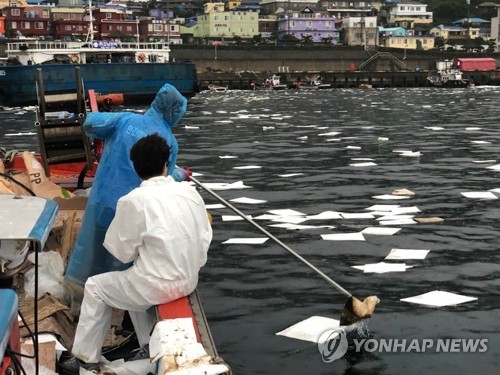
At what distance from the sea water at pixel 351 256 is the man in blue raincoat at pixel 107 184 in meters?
1.07

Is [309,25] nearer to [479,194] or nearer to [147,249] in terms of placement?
[479,194]

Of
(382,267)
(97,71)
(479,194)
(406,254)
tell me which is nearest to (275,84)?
(97,71)

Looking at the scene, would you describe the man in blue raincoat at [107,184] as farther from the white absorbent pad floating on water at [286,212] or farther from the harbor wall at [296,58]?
the harbor wall at [296,58]

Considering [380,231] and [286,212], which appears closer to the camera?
[380,231]

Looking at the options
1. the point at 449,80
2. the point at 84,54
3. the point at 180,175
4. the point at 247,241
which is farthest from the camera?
the point at 449,80

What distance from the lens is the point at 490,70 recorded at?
78875 millimetres

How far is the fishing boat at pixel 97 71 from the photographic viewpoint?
38.7 m

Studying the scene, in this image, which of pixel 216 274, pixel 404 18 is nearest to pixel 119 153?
pixel 216 274

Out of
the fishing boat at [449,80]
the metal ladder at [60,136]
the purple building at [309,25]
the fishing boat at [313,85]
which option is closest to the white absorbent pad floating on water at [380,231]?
the metal ladder at [60,136]

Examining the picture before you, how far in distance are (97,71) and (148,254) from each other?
37.8 meters

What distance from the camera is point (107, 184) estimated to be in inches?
214

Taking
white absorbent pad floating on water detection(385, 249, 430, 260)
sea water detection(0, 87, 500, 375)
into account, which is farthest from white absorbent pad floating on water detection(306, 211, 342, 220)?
white absorbent pad floating on water detection(385, 249, 430, 260)

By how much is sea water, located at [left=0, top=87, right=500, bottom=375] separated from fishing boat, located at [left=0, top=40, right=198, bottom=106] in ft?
75.5

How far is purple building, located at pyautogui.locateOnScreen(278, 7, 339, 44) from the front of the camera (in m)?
121
